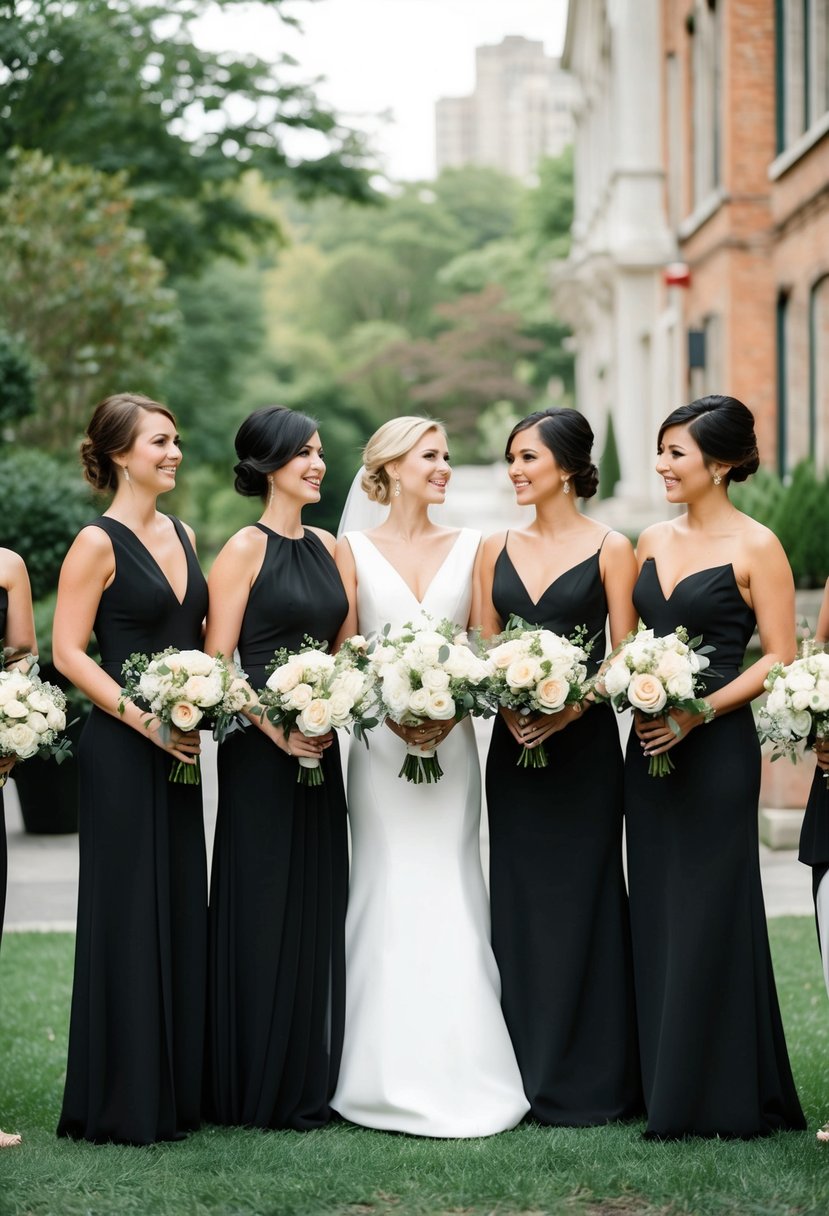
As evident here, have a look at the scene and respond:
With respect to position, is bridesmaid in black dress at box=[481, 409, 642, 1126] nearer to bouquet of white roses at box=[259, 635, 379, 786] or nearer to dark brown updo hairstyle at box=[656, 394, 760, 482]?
dark brown updo hairstyle at box=[656, 394, 760, 482]

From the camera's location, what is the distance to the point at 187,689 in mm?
5285

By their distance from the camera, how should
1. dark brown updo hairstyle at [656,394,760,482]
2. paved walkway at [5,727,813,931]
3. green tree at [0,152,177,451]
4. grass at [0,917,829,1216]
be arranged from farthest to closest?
green tree at [0,152,177,451] < paved walkway at [5,727,813,931] < dark brown updo hairstyle at [656,394,760,482] < grass at [0,917,829,1216]

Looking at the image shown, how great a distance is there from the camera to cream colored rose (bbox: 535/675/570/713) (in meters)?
5.39

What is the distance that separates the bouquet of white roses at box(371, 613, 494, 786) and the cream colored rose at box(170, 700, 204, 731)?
68 centimetres

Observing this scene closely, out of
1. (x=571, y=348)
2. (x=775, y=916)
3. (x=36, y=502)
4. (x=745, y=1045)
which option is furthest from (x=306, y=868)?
(x=571, y=348)

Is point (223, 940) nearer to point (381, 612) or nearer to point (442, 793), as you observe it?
point (442, 793)

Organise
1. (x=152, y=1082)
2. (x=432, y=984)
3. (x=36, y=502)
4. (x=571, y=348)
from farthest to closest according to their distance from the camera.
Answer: (x=571, y=348) → (x=36, y=502) → (x=432, y=984) → (x=152, y=1082)

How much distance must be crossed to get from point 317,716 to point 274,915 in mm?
949

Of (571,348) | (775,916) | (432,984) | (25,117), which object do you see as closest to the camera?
(432,984)

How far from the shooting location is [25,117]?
22203 mm

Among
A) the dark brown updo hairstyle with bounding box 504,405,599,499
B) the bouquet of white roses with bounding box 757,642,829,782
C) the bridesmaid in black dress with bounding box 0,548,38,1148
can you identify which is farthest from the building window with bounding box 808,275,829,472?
the bridesmaid in black dress with bounding box 0,548,38,1148

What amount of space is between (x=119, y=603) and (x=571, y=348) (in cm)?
4132

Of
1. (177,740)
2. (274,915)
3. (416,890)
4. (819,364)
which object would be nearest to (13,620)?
(177,740)

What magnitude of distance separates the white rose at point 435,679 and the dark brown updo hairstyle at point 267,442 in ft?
3.76
